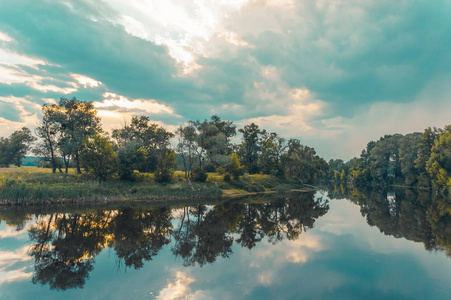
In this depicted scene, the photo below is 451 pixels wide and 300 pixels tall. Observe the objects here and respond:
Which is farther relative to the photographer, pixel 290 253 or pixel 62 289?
pixel 290 253

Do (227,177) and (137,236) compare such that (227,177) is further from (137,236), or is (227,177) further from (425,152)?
(425,152)

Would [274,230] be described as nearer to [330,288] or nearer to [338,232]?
[338,232]

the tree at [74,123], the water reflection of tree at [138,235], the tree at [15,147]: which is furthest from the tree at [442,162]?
the tree at [15,147]

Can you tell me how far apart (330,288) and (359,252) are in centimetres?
704

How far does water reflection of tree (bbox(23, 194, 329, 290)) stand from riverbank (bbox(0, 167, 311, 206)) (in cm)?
764

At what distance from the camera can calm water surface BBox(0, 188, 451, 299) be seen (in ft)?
36.3

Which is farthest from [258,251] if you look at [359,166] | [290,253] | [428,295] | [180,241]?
[359,166]

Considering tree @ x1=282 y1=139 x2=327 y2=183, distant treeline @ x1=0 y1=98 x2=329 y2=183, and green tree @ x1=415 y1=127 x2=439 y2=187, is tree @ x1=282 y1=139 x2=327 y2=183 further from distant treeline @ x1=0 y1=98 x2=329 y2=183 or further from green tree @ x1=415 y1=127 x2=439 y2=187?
green tree @ x1=415 y1=127 x2=439 y2=187

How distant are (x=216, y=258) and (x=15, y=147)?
7705cm

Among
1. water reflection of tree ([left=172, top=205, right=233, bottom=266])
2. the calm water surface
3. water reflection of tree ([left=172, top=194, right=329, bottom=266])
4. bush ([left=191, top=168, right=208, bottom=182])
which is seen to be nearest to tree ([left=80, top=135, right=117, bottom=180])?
bush ([left=191, top=168, right=208, bottom=182])

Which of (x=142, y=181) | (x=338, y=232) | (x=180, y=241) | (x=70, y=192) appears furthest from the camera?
(x=142, y=181)

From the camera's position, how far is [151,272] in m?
12.9

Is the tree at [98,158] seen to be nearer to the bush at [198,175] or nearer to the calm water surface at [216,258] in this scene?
the bush at [198,175]

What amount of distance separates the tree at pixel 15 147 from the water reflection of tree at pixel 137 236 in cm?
5572
